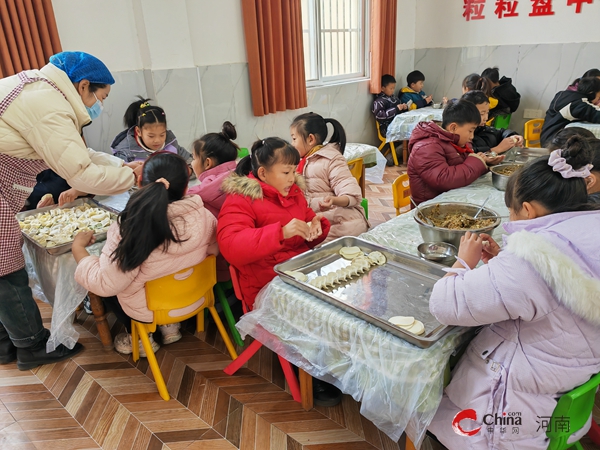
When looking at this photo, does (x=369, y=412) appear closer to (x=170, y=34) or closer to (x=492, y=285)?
(x=492, y=285)

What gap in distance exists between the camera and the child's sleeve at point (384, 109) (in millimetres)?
5758

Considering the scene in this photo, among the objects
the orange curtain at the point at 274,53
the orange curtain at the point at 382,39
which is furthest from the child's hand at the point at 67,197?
the orange curtain at the point at 382,39

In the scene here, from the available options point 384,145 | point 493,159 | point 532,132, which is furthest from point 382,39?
point 493,159

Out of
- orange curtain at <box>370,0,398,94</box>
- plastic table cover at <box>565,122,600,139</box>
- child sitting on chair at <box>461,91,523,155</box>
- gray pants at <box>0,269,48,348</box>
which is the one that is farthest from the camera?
orange curtain at <box>370,0,398,94</box>

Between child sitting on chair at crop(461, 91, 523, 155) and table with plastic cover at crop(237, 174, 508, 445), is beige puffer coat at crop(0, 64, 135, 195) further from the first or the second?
child sitting on chair at crop(461, 91, 523, 155)

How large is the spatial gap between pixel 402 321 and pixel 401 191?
1.40 meters

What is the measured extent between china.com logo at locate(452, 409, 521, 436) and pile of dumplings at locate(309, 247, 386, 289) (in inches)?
20.7

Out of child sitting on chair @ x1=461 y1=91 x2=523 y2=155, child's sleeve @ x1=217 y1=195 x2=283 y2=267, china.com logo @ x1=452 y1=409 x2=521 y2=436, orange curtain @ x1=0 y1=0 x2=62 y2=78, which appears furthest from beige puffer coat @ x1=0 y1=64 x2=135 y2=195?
child sitting on chair @ x1=461 y1=91 x2=523 y2=155

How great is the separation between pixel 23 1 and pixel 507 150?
3392 millimetres

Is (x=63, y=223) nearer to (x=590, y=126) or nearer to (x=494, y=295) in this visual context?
(x=494, y=295)

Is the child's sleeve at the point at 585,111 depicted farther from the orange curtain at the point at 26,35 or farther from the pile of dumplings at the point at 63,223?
the orange curtain at the point at 26,35

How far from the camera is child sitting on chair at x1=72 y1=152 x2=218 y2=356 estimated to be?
1.62 metres

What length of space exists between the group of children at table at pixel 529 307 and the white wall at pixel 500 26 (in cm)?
481

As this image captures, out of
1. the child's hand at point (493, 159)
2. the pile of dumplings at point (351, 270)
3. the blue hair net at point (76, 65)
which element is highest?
the blue hair net at point (76, 65)
